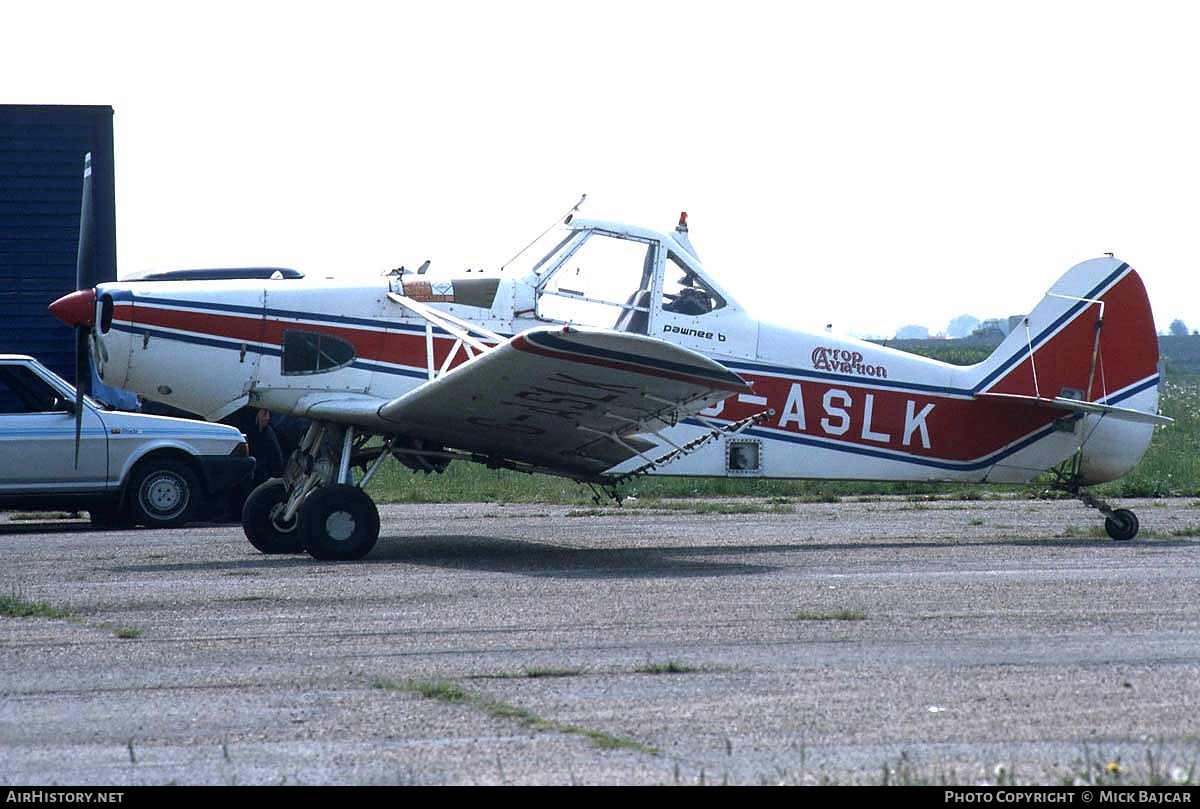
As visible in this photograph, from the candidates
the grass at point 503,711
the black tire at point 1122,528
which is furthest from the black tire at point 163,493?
the grass at point 503,711

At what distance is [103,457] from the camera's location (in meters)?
15.0

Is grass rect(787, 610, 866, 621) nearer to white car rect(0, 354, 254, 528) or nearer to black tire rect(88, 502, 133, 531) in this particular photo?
white car rect(0, 354, 254, 528)

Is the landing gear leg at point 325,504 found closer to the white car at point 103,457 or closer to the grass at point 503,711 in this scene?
the white car at point 103,457

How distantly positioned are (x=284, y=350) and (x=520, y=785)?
7.47m

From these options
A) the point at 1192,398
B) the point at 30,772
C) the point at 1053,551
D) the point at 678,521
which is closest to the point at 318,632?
the point at 30,772

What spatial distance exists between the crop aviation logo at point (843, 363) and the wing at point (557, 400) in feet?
6.28

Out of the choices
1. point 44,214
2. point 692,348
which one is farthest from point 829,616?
point 44,214

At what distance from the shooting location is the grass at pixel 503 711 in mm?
5285

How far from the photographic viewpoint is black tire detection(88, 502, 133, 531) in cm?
1521

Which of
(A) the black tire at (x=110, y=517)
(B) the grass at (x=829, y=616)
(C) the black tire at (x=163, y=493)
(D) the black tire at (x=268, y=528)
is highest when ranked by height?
(B) the grass at (x=829, y=616)

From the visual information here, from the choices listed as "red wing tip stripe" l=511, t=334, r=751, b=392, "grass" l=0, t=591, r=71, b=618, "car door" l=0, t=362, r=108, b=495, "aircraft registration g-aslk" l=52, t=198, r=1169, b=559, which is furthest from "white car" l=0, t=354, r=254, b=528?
"red wing tip stripe" l=511, t=334, r=751, b=392

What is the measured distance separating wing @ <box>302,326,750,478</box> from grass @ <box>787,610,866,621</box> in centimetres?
201

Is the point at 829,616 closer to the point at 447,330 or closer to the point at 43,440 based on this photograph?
the point at 447,330

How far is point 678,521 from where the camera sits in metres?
15.1
